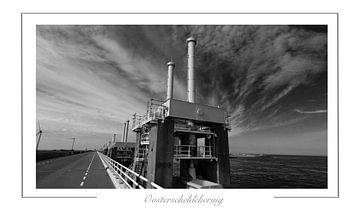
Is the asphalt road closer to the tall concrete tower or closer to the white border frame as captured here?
the white border frame

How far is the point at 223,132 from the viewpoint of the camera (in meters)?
12.4

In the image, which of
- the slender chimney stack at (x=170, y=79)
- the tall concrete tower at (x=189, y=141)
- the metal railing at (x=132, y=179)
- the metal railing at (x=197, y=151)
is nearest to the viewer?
the metal railing at (x=132, y=179)

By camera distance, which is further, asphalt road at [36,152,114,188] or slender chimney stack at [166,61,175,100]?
slender chimney stack at [166,61,175,100]

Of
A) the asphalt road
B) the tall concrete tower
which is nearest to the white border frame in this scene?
the asphalt road

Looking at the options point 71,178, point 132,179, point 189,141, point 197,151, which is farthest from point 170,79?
point 132,179

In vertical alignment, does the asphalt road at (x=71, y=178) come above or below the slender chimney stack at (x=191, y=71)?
below

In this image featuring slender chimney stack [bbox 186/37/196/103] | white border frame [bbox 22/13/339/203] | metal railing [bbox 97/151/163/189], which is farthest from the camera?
slender chimney stack [bbox 186/37/196/103]

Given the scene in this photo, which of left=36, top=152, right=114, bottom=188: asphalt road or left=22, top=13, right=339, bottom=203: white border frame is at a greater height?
left=22, top=13, right=339, bottom=203: white border frame

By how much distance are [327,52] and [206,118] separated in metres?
6.95
